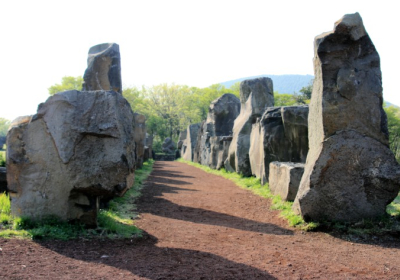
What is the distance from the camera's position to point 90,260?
4.21m

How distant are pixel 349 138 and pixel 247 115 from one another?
27.1 feet

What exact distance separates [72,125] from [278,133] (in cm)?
604

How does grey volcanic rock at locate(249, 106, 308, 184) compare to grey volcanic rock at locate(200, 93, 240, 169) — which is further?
grey volcanic rock at locate(200, 93, 240, 169)

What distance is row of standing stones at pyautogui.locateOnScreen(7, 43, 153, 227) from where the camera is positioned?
17.4 feet

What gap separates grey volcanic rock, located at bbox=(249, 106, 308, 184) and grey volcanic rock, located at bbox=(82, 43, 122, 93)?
4.83 meters

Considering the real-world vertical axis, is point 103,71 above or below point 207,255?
above

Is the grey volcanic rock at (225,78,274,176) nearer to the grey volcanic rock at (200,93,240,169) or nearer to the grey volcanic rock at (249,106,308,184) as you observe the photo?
the grey volcanic rock at (249,106,308,184)

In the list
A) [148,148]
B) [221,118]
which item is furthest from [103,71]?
[148,148]

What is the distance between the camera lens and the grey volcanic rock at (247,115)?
43.8ft

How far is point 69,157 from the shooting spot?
535 centimetres

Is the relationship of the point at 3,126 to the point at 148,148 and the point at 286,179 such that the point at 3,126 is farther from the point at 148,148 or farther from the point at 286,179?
the point at 286,179

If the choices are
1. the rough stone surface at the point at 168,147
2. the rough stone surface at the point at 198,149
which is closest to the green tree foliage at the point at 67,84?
the rough stone surface at the point at 168,147

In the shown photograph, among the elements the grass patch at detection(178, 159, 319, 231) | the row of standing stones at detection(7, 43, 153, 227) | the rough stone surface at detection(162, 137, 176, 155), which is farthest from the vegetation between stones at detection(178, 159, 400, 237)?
the rough stone surface at detection(162, 137, 176, 155)

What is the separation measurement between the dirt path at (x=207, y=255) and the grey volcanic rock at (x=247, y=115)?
6597 mm
